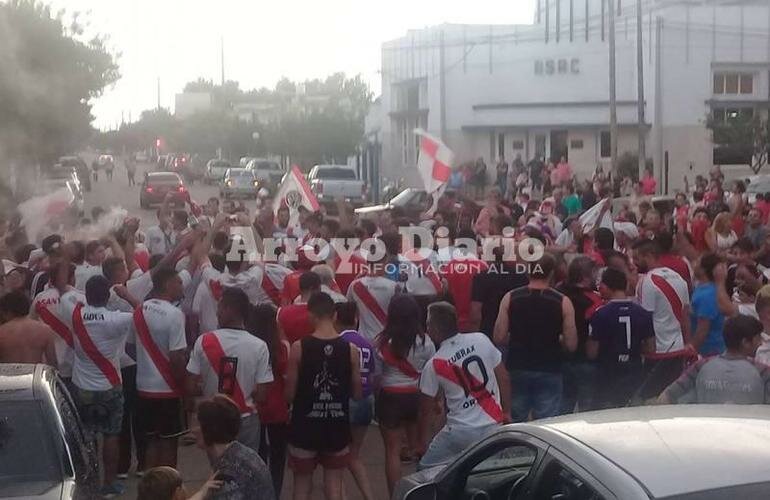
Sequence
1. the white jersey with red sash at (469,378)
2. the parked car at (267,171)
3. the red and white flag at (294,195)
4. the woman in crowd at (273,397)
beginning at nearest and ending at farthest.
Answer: the white jersey with red sash at (469,378)
the woman in crowd at (273,397)
the red and white flag at (294,195)
the parked car at (267,171)

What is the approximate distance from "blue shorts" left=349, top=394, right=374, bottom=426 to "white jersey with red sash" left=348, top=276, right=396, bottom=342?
1.43 m

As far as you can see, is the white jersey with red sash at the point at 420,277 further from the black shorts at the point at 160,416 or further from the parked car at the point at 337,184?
the parked car at the point at 337,184

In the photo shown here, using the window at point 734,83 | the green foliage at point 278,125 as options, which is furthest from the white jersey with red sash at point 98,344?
the green foliage at point 278,125

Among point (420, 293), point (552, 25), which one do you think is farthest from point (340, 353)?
point (552, 25)

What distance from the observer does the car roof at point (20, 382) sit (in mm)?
5520

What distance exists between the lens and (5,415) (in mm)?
5422

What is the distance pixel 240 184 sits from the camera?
41938 millimetres

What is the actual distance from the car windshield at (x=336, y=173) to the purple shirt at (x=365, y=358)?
30.1m

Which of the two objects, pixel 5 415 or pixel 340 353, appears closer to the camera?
pixel 5 415

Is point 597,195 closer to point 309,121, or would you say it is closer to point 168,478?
point 168,478

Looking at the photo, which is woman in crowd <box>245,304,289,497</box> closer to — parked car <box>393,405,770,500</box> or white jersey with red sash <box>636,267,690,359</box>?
parked car <box>393,405,770,500</box>

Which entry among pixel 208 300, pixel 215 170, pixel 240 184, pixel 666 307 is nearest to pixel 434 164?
pixel 208 300

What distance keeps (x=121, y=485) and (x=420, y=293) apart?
2.89 meters

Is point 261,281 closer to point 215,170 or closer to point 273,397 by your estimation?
point 273,397
